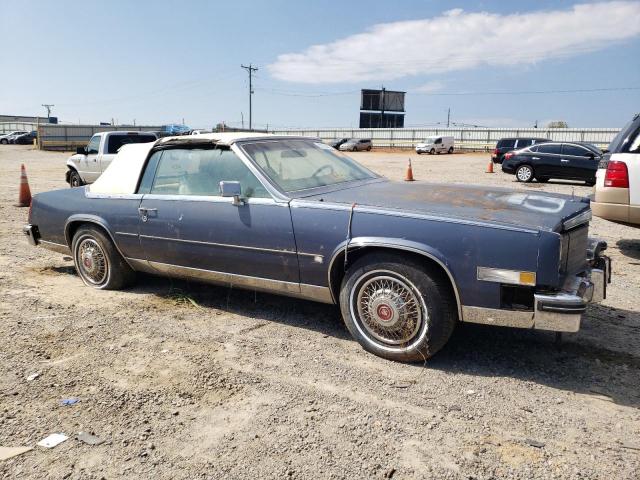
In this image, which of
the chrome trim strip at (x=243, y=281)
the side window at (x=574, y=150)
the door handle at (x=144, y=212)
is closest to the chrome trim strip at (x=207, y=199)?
the door handle at (x=144, y=212)

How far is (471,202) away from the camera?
3.81m

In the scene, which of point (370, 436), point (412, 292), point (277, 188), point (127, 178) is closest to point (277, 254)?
point (277, 188)

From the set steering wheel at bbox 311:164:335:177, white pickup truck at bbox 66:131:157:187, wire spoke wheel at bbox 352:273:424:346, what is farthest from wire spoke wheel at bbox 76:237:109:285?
white pickup truck at bbox 66:131:157:187

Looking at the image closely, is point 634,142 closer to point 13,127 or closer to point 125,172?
point 125,172

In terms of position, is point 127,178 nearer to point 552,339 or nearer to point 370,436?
point 370,436

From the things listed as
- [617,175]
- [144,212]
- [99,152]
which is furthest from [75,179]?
[617,175]

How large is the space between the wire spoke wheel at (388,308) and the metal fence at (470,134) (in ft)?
113

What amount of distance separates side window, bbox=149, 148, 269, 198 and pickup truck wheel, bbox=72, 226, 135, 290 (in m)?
0.85

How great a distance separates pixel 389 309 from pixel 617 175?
4553mm

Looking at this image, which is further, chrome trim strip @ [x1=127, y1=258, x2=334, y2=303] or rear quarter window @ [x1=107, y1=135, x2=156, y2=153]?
rear quarter window @ [x1=107, y1=135, x2=156, y2=153]

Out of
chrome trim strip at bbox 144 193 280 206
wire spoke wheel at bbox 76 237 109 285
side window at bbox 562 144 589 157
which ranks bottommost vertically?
wire spoke wheel at bbox 76 237 109 285

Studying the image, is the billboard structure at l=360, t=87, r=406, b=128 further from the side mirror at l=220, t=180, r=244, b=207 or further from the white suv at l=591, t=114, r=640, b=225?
the side mirror at l=220, t=180, r=244, b=207

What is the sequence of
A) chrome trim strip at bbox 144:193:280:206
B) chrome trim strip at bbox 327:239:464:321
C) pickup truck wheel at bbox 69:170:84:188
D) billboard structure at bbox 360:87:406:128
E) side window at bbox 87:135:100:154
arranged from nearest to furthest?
chrome trim strip at bbox 327:239:464:321 < chrome trim strip at bbox 144:193:280:206 < side window at bbox 87:135:100:154 < pickup truck wheel at bbox 69:170:84:188 < billboard structure at bbox 360:87:406:128

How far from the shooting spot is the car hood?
3345 mm
